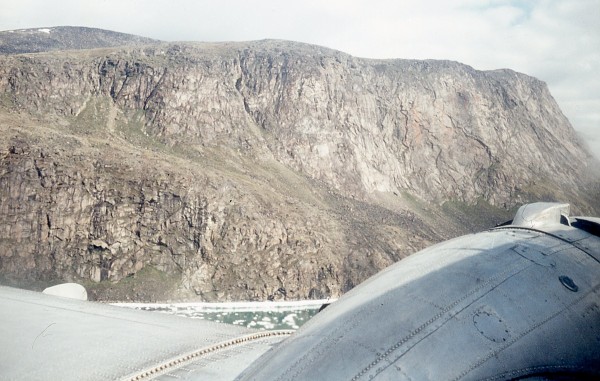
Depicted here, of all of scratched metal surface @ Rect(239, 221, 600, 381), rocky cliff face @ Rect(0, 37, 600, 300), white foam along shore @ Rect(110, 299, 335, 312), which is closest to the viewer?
scratched metal surface @ Rect(239, 221, 600, 381)

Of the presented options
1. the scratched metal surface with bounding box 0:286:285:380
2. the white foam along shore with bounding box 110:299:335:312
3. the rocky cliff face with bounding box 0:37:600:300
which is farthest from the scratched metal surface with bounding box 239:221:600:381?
the rocky cliff face with bounding box 0:37:600:300

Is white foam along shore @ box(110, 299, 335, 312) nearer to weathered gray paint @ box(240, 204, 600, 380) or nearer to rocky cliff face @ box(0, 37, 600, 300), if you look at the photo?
rocky cliff face @ box(0, 37, 600, 300)

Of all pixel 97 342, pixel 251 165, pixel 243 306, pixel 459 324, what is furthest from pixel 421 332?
pixel 251 165

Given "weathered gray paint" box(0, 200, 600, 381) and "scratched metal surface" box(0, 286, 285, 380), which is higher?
"weathered gray paint" box(0, 200, 600, 381)

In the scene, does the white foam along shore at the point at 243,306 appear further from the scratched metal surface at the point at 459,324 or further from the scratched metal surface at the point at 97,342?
the scratched metal surface at the point at 459,324

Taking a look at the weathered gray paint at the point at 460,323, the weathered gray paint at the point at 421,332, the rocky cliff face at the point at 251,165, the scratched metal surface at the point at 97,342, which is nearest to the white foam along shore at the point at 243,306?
the rocky cliff face at the point at 251,165

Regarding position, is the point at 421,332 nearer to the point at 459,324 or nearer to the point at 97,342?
the point at 459,324

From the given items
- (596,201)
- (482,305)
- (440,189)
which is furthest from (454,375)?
(596,201)
